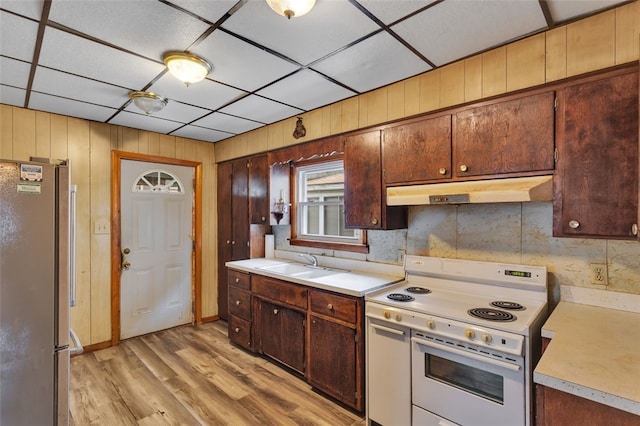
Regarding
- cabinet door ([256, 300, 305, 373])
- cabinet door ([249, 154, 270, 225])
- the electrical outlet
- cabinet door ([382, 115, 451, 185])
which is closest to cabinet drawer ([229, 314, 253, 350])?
cabinet door ([256, 300, 305, 373])

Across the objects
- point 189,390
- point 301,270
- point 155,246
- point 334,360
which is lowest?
point 189,390

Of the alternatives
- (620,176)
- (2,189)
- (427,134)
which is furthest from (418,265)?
(2,189)

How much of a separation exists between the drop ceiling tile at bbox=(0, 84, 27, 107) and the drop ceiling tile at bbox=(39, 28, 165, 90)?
2.44 ft

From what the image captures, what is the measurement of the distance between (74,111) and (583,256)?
4320mm

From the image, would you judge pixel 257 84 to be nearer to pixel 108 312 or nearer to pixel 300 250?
pixel 300 250

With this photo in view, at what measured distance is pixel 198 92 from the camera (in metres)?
2.61

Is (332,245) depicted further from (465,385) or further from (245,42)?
(245,42)

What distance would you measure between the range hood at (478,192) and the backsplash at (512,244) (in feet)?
1.03

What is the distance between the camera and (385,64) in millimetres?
2145

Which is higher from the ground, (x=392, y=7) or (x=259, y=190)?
(x=392, y=7)

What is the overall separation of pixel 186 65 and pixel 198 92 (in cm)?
60

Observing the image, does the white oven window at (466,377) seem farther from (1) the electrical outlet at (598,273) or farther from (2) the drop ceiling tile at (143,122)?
(2) the drop ceiling tile at (143,122)

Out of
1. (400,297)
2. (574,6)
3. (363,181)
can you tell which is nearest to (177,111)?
(363,181)

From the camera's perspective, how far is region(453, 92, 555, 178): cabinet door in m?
1.74
